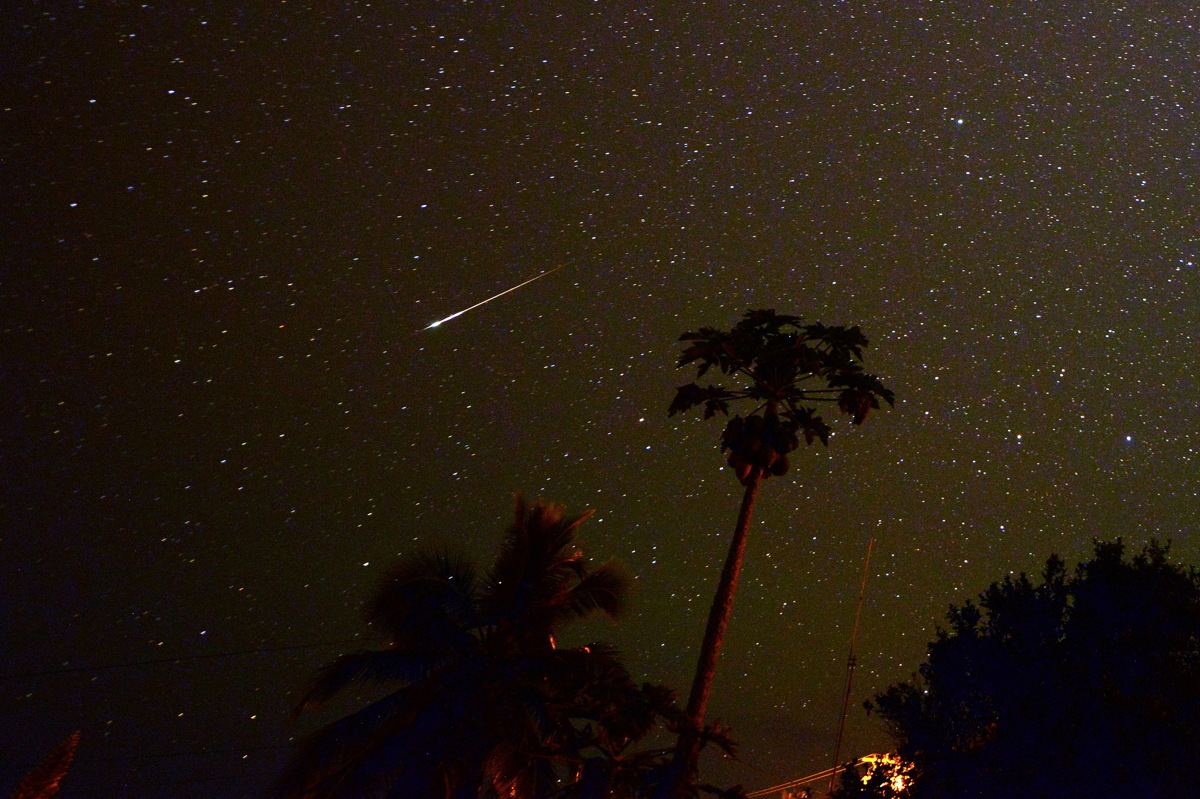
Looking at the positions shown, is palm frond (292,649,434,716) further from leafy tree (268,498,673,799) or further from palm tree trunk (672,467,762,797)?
palm tree trunk (672,467,762,797)

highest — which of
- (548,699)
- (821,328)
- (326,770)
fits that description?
(821,328)

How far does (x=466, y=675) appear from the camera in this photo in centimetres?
1967

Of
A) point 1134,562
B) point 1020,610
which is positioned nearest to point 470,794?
point 1020,610

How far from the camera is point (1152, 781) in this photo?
15.0 m

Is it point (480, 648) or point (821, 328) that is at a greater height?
point (821, 328)

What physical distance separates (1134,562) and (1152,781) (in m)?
3.91

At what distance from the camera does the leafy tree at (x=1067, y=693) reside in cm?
1550

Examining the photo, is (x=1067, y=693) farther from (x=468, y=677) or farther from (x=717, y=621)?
(x=468, y=677)

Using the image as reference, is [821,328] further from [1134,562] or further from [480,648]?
[480,648]

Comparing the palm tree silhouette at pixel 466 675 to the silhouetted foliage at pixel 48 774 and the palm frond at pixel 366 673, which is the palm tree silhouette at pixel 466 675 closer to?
the palm frond at pixel 366 673

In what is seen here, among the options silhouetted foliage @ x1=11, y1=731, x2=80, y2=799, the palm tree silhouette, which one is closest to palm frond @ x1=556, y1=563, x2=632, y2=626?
the palm tree silhouette

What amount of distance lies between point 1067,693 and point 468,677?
9.38 m

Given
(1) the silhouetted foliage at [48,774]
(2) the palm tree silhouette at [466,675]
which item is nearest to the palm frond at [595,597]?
(2) the palm tree silhouette at [466,675]

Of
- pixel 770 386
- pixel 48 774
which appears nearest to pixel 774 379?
pixel 770 386
